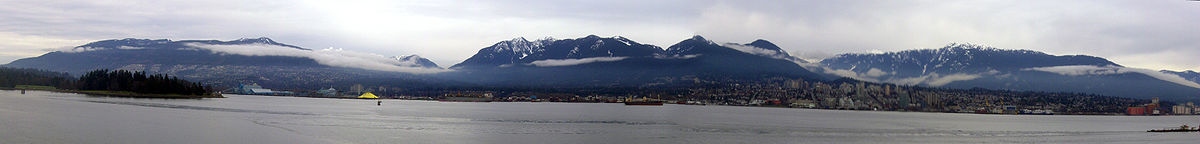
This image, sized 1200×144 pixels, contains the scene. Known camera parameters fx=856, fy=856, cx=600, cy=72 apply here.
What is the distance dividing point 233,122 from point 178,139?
18569 mm

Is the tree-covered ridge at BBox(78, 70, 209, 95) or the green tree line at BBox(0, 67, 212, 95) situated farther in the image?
the green tree line at BBox(0, 67, 212, 95)

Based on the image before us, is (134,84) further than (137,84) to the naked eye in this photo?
Yes

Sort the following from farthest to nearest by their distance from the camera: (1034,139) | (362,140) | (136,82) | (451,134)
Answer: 1. (136,82)
2. (1034,139)
3. (451,134)
4. (362,140)

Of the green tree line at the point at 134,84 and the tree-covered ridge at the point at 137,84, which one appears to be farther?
the green tree line at the point at 134,84

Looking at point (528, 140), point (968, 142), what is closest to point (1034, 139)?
point (968, 142)

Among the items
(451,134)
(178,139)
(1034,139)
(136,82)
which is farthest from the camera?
(136,82)

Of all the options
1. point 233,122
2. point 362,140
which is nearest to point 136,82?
point 233,122

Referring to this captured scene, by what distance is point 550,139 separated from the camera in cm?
5197

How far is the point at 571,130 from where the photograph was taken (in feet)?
206

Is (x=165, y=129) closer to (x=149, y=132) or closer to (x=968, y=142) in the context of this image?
(x=149, y=132)

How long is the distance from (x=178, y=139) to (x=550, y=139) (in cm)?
2037

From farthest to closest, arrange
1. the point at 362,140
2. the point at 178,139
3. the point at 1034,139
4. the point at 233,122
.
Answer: the point at 1034,139, the point at 233,122, the point at 362,140, the point at 178,139

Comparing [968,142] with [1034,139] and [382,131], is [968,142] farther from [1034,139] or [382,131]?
[382,131]

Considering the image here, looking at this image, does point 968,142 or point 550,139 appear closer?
point 550,139
